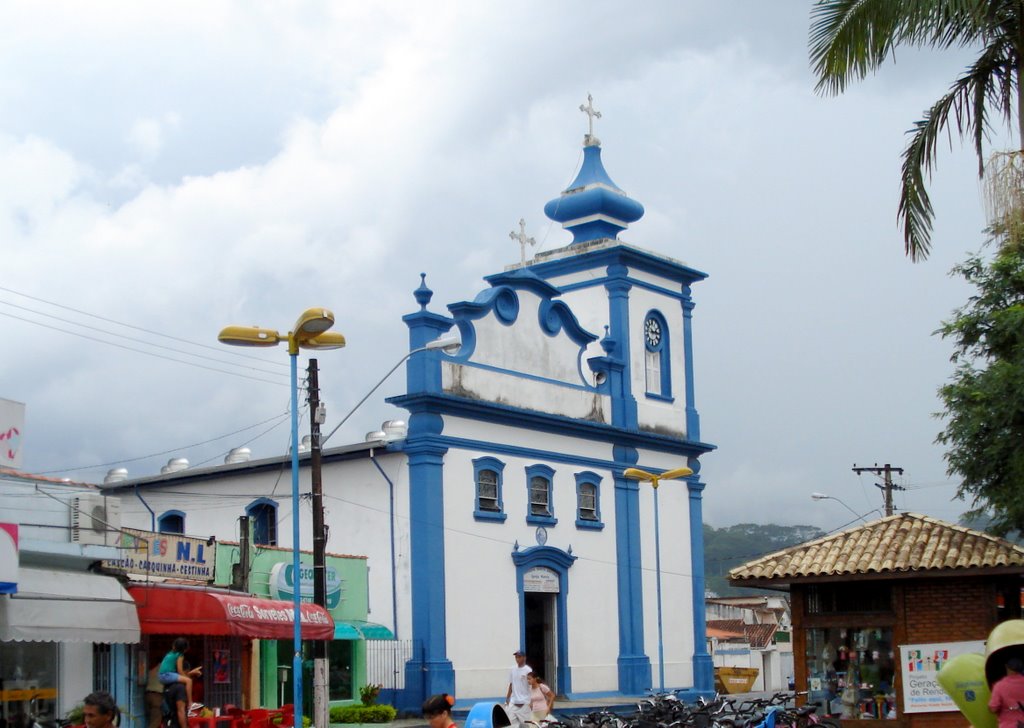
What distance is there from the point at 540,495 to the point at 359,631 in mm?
6687

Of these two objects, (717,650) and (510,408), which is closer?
(510,408)

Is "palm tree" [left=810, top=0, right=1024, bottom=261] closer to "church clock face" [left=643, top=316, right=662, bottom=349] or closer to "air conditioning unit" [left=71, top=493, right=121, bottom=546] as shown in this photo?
"air conditioning unit" [left=71, top=493, right=121, bottom=546]

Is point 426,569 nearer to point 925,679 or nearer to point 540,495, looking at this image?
point 540,495

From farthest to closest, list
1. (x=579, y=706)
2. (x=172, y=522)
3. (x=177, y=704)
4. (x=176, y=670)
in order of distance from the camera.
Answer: (x=172, y=522) → (x=579, y=706) → (x=176, y=670) → (x=177, y=704)

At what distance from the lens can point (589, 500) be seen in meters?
37.4

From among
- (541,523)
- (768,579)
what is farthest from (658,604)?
(768,579)

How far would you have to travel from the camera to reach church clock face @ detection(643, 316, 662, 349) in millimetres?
41344

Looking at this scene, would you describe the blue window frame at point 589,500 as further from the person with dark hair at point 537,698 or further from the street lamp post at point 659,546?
the person with dark hair at point 537,698

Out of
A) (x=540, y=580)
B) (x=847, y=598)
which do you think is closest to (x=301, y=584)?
(x=540, y=580)

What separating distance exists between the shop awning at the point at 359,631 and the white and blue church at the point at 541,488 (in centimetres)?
46

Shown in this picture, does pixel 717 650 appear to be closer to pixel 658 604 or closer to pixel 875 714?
pixel 658 604

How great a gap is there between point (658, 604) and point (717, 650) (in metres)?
33.2

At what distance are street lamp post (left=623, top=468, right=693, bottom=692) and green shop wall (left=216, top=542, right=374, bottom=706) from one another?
7.59 m

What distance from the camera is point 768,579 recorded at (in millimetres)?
20344
